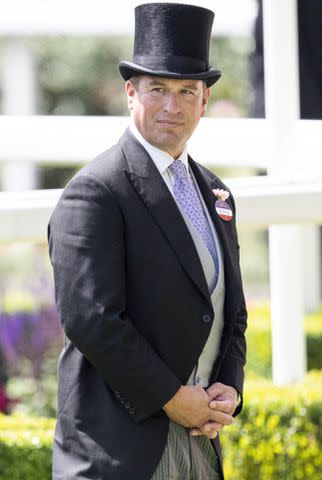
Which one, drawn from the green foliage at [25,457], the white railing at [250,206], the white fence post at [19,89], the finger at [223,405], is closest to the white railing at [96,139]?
the white railing at [250,206]

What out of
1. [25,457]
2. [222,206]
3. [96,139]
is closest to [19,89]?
[96,139]

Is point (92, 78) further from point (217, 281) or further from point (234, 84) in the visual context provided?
point (217, 281)

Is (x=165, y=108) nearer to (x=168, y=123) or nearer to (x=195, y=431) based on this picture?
(x=168, y=123)

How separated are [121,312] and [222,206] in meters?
0.51

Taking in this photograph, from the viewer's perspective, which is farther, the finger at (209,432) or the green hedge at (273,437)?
the green hedge at (273,437)

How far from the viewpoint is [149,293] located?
2910 millimetres

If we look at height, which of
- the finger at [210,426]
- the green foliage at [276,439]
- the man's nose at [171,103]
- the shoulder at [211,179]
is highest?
the man's nose at [171,103]

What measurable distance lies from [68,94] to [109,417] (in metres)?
16.6

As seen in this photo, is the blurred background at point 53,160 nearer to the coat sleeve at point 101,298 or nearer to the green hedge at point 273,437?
the green hedge at point 273,437

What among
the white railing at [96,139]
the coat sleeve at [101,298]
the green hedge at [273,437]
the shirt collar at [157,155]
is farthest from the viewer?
the white railing at [96,139]

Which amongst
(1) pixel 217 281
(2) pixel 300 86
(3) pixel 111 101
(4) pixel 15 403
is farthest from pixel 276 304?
(3) pixel 111 101

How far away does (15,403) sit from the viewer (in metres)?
6.33

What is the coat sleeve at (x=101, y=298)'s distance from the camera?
2809mm

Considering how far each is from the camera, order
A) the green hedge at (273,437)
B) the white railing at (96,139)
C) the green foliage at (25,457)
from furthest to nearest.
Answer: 1. the white railing at (96,139)
2. the green hedge at (273,437)
3. the green foliage at (25,457)
